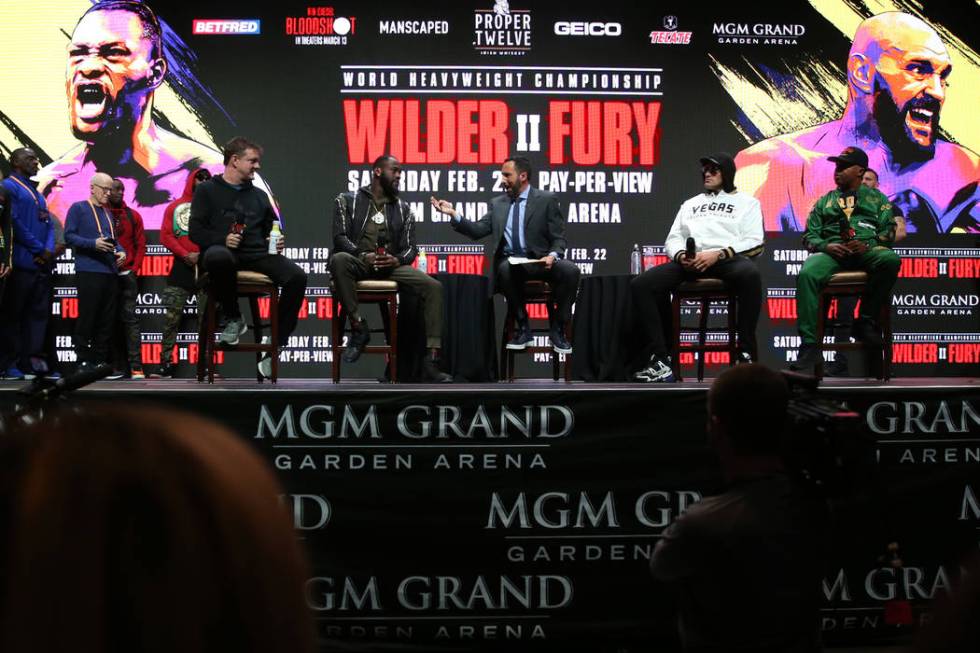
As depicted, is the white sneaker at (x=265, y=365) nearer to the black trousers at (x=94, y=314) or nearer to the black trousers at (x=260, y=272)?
the black trousers at (x=260, y=272)

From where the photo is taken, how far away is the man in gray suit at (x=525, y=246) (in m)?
5.42

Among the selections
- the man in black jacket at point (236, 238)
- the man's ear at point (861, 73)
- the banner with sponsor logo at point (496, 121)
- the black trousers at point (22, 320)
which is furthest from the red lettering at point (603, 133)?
the black trousers at point (22, 320)

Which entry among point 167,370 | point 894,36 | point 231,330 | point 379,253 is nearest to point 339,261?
point 379,253

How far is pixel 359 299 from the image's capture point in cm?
525

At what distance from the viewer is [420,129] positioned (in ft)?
24.1

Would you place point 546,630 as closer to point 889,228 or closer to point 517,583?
point 517,583

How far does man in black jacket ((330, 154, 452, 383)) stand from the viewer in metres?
5.15

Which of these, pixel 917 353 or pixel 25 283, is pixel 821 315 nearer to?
pixel 917 353

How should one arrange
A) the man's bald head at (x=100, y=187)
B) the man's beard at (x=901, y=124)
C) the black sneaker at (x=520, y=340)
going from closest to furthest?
the black sneaker at (x=520, y=340) < the man's bald head at (x=100, y=187) < the man's beard at (x=901, y=124)

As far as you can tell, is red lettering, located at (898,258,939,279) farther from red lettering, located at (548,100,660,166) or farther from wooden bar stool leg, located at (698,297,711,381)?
wooden bar stool leg, located at (698,297,711,381)

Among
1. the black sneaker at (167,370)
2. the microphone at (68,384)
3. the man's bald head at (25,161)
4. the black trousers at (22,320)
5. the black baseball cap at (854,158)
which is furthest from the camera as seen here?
the black sneaker at (167,370)

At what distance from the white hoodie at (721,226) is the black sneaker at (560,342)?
0.74 metres

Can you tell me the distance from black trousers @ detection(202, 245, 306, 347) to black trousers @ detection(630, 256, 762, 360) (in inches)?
72.2

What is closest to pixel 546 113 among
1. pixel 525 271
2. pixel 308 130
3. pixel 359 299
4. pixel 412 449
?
pixel 308 130
